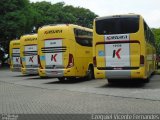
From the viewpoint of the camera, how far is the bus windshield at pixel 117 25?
17812 millimetres

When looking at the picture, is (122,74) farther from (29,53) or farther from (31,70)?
(29,53)

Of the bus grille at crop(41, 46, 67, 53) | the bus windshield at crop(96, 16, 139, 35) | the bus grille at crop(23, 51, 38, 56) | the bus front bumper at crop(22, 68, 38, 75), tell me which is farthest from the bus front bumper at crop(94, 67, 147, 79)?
the bus grille at crop(23, 51, 38, 56)

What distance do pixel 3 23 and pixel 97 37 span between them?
3337 centimetres

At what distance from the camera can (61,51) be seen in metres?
21.6

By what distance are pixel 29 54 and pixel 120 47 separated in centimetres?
1153

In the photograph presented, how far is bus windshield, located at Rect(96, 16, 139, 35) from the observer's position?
701 inches

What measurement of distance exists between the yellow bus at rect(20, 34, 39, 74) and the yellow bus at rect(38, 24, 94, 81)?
5674mm

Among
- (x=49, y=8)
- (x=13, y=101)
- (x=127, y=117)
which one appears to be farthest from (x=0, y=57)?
(x=127, y=117)

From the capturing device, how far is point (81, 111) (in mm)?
11312

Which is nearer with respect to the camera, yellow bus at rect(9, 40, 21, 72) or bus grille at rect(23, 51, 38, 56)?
bus grille at rect(23, 51, 38, 56)

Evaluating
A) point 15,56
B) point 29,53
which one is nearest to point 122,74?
point 29,53

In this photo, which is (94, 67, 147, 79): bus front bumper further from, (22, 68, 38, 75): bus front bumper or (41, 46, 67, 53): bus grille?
(22, 68, 38, 75): bus front bumper

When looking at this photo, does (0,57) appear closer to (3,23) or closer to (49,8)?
(3,23)

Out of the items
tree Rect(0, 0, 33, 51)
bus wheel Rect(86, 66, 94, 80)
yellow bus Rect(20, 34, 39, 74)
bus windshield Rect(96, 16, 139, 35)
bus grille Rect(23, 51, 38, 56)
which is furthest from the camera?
tree Rect(0, 0, 33, 51)
